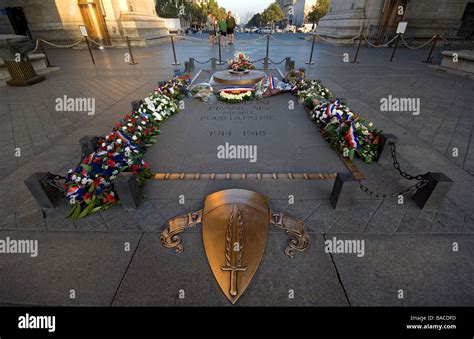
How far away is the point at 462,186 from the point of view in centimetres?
327

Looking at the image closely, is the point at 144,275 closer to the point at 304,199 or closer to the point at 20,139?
the point at 304,199

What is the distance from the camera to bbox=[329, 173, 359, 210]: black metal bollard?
2680 millimetres

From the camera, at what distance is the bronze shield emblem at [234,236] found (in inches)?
84.0

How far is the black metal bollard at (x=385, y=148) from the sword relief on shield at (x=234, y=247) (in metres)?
2.72
